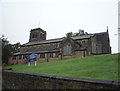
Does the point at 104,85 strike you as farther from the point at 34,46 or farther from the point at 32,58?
the point at 34,46

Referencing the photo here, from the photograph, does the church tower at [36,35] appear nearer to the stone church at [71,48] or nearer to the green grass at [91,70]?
the stone church at [71,48]

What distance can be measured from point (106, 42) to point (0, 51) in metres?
37.0

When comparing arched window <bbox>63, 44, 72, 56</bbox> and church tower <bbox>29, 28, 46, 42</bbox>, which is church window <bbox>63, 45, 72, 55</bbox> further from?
church tower <bbox>29, 28, 46, 42</bbox>

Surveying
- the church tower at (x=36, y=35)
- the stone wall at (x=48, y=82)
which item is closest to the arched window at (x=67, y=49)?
the stone wall at (x=48, y=82)

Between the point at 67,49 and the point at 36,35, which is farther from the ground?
the point at 36,35

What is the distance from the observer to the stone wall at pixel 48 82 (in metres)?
5.99

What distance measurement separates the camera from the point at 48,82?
29.6 feet

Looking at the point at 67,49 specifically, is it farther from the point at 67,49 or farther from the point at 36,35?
the point at 36,35

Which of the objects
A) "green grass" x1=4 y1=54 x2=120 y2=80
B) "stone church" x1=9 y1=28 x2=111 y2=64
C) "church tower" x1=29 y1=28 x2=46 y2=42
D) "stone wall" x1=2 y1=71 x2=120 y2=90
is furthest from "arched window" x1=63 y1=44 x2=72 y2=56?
"church tower" x1=29 y1=28 x2=46 y2=42

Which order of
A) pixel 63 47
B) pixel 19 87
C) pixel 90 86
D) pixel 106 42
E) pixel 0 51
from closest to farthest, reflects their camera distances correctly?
pixel 90 86
pixel 19 87
pixel 0 51
pixel 63 47
pixel 106 42

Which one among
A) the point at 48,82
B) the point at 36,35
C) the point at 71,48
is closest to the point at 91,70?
the point at 48,82

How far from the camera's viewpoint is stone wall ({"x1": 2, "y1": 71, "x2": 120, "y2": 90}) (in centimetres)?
599

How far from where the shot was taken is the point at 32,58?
78.7ft

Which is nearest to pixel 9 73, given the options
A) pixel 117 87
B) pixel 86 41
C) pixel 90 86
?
pixel 90 86
